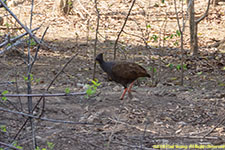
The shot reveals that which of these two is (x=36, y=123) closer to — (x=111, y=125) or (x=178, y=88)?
(x=111, y=125)

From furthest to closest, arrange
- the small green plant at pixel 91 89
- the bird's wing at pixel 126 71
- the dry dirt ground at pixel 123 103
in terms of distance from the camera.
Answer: the bird's wing at pixel 126 71 → the dry dirt ground at pixel 123 103 → the small green plant at pixel 91 89

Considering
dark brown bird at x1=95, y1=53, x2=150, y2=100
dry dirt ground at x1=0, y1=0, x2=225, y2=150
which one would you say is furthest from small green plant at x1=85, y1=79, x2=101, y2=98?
dark brown bird at x1=95, y1=53, x2=150, y2=100

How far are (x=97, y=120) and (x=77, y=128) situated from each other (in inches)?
20.5

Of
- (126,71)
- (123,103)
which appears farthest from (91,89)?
(126,71)

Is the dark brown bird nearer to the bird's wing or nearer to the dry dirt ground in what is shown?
the bird's wing

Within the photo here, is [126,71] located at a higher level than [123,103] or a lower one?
higher

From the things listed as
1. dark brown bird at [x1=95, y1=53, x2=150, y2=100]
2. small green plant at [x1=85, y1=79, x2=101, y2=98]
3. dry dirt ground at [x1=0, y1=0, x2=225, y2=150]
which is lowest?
dry dirt ground at [x1=0, y1=0, x2=225, y2=150]

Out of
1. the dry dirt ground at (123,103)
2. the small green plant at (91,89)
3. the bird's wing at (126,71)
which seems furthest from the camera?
the bird's wing at (126,71)

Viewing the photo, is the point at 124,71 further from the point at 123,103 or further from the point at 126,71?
the point at 123,103

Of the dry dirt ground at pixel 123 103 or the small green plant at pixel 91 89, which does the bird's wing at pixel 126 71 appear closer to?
the dry dirt ground at pixel 123 103

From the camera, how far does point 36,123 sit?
554cm

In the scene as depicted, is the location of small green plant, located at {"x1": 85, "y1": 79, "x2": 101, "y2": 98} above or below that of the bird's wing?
above

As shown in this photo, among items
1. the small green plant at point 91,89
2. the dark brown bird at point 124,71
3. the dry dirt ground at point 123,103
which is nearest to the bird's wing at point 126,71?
the dark brown bird at point 124,71

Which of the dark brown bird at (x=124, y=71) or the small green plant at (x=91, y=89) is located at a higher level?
the small green plant at (x=91, y=89)
